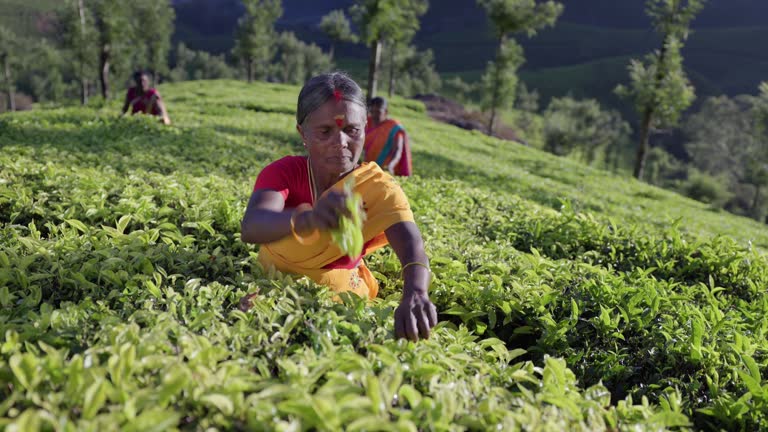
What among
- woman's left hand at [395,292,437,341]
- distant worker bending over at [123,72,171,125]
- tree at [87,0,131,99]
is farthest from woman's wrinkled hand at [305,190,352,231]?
tree at [87,0,131,99]

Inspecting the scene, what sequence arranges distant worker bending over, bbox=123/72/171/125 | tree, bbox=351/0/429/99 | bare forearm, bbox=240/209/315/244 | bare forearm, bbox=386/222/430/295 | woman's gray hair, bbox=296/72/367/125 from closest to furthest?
bare forearm, bbox=240/209/315/244 < bare forearm, bbox=386/222/430/295 < woman's gray hair, bbox=296/72/367/125 < distant worker bending over, bbox=123/72/171/125 < tree, bbox=351/0/429/99

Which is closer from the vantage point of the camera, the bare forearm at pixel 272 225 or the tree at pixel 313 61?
the bare forearm at pixel 272 225

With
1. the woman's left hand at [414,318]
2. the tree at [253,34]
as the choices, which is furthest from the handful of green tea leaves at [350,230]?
the tree at [253,34]

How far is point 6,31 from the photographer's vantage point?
205 feet

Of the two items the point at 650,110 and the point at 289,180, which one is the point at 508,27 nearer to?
the point at 650,110

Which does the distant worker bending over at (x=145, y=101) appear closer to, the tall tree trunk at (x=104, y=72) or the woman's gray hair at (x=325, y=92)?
the woman's gray hair at (x=325, y=92)

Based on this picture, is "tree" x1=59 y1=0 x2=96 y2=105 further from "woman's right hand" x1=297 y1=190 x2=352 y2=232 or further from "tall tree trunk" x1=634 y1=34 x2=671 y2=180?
"woman's right hand" x1=297 y1=190 x2=352 y2=232

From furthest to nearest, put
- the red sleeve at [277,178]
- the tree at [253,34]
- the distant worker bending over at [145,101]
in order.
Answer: the tree at [253,34] < the distant worker bending over at [145,101] < the red sleeve at [277,178]

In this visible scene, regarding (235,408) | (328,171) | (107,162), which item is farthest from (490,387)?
(107,162)

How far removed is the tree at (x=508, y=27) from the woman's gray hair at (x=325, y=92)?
122 ft

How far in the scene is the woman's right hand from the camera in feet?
6.66

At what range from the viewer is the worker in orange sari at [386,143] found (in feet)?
29.6

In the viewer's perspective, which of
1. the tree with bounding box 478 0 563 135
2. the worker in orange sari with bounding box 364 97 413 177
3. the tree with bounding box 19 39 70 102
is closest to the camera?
the worker in orange sari with bounding box 364 97 413 177

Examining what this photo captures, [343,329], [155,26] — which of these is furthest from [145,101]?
[155,26]
